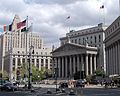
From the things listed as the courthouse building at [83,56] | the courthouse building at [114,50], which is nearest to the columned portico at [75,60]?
the courthouse building at [83,56]

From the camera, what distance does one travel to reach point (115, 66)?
408 ft

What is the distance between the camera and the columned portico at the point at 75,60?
17625 cm

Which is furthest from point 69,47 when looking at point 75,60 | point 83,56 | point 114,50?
point 114,50

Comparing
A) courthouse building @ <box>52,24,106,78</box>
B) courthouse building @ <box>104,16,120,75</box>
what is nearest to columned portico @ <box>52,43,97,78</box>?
courthouse building @ <box>52,24,106,78</box>

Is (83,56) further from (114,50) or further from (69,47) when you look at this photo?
(114,50)

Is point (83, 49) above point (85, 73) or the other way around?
above

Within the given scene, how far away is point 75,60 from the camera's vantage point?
607 feet

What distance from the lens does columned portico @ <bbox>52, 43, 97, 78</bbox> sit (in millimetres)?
176250

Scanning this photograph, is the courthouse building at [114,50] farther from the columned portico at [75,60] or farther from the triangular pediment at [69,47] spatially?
the triangular pediment at [69,47]

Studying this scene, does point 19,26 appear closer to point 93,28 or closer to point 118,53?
point 118,53

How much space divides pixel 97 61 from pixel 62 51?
23.9 metres

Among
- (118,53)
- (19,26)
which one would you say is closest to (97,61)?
(118,53)

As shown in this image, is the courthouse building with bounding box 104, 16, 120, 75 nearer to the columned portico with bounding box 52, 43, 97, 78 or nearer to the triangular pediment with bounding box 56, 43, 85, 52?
the columned portico with bounding box 52, 43, 97, 78

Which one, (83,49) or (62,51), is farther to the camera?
(62,51)
